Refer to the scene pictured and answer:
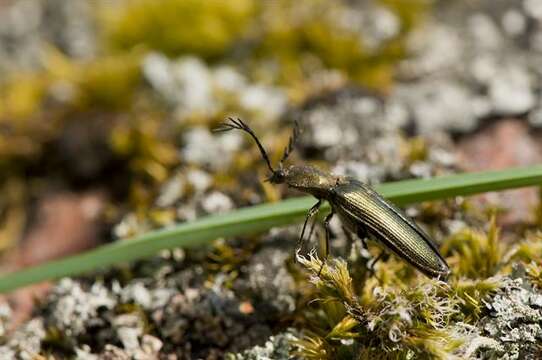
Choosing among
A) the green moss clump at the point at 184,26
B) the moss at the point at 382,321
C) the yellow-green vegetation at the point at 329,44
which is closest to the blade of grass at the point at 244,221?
the moss at the point at 382,321

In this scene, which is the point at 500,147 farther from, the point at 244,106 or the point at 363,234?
the point at 244,106

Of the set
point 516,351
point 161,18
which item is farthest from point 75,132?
point 516,351

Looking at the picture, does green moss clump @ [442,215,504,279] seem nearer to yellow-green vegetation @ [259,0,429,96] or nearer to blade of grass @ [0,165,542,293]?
blade of grass @ [0,165,542,293]

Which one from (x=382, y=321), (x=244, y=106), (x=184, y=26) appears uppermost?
(x=184, y=26)

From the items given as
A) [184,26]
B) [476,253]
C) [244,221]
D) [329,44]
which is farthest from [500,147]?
[184,26]

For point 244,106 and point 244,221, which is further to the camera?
point 244,106

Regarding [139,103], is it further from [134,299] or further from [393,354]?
[393,354]

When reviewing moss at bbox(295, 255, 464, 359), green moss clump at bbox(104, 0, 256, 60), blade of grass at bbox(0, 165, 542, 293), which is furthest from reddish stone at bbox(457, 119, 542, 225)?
green moss clump at bbox(104, 0, 256, 60)

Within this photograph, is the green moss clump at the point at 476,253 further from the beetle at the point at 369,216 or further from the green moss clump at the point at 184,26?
the green moss clump at the point at 184,26
